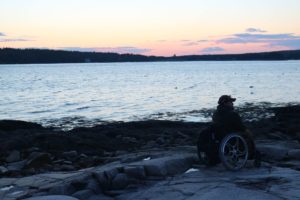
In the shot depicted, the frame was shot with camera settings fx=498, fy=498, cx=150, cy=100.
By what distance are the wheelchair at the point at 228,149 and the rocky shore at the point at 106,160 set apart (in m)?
0.22

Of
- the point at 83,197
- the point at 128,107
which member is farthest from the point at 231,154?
the point at 128,107

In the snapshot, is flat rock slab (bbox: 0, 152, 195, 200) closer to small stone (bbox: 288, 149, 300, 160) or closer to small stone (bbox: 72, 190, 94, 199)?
small stone (bbox: 72, 190, 94, 199)

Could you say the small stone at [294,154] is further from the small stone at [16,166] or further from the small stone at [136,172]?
the small stone at [16,166]

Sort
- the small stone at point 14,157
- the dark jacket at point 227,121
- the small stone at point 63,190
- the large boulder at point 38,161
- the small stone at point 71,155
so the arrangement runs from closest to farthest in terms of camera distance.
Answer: the small stone at point 63,190
the dark jacket at point 227,121
the large boulder at point 38,161
the small stone at point 14,157
the small stone at point 71,155

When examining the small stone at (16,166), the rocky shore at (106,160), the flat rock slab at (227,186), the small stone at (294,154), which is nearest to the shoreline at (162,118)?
the rocky shore at (106,160)

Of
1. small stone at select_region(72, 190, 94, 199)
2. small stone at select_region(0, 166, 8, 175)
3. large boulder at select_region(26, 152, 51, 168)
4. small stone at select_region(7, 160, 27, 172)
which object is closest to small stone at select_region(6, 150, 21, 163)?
small stone at select_region(7, 160, 27, 172)

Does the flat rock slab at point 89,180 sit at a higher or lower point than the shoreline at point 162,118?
→ higher

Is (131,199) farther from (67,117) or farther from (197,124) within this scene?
(67,117)

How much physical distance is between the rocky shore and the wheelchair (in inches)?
8.8

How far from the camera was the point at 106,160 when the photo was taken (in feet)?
37.5

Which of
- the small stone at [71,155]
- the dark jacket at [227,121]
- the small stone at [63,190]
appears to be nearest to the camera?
the small stone at [63,190]

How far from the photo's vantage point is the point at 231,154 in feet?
29.0

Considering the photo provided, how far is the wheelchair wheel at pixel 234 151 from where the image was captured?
28.7 feet

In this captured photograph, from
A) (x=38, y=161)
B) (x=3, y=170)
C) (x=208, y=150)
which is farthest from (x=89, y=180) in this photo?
(x=38, y=161)
